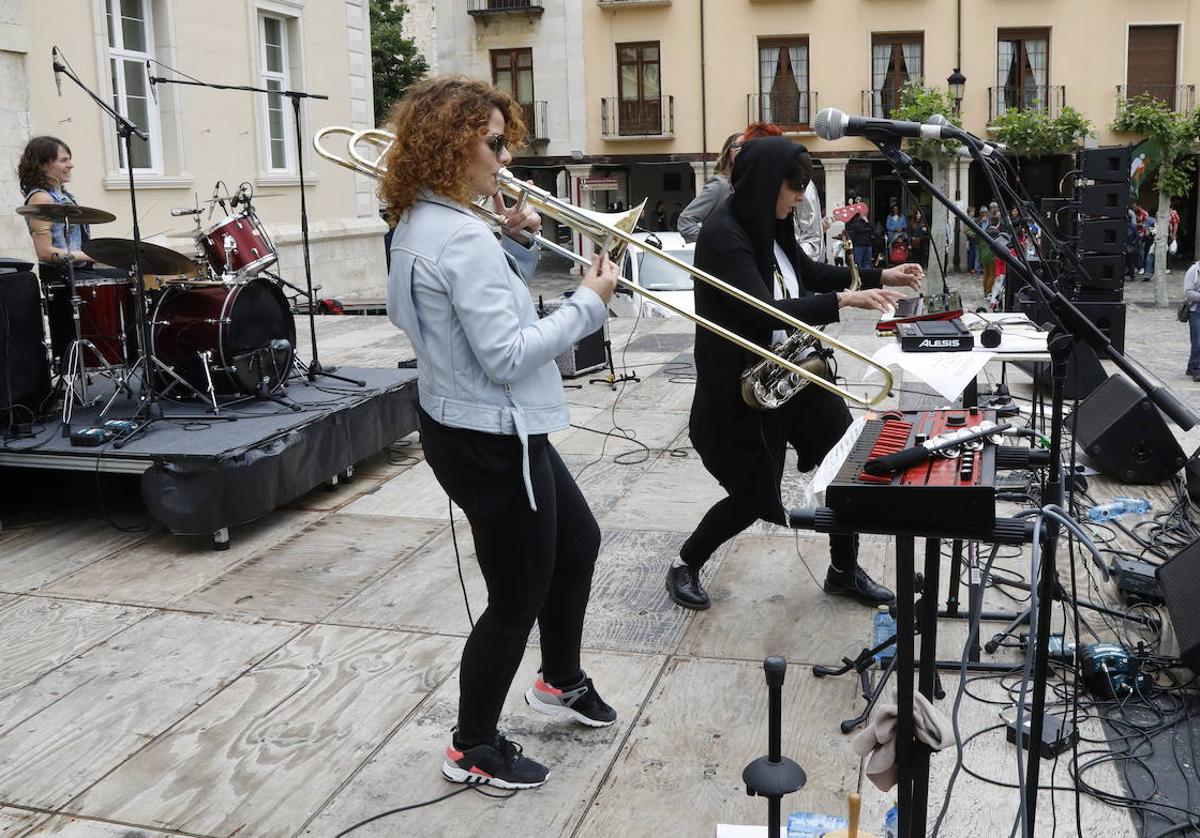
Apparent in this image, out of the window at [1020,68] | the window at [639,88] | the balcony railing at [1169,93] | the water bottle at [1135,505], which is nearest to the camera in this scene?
the water bottle at [1135,505]

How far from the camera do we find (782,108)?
29.7 meters

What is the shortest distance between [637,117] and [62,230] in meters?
24.6

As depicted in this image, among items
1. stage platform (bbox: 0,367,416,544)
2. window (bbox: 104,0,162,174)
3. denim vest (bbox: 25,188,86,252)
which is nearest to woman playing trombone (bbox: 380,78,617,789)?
stage platform (bbox: 0,367,416,544)

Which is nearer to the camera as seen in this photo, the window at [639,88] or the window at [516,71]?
the window at [639,88]

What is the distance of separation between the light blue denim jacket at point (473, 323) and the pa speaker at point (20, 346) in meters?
3.83

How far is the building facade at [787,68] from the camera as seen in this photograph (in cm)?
2795

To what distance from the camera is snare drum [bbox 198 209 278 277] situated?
677 cm

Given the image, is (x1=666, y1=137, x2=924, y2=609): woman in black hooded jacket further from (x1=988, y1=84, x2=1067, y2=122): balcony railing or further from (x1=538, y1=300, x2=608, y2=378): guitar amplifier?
(x1=988, y1=84, x2=1067, y2=122): balcony railing

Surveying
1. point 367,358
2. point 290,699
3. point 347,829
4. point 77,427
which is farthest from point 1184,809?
point 367,358

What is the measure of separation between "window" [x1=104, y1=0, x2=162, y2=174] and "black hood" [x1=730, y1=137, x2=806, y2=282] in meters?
10.6

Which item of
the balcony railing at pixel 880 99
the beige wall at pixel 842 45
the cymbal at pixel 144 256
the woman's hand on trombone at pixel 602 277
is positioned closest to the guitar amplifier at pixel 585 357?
the cymbal at pixel 144 256

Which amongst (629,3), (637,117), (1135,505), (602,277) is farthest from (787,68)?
(602,277)

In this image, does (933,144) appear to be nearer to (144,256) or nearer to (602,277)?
(144,256)

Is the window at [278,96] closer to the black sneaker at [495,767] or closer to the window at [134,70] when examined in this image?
the window at [134,70]
